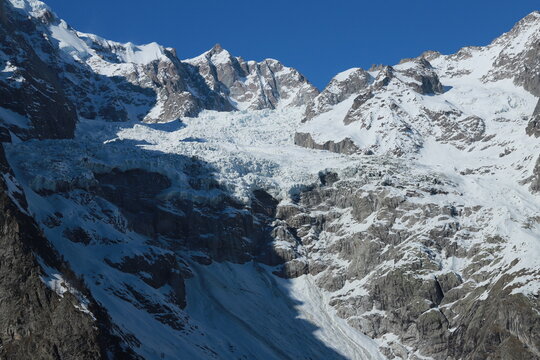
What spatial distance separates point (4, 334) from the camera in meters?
122

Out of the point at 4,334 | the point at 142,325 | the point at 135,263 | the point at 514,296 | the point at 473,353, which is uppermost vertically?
the point at 514,296

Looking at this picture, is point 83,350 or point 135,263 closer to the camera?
point 83,350

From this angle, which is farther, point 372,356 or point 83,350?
point 372,356

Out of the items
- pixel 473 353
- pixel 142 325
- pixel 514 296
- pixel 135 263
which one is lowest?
pixel 142 325

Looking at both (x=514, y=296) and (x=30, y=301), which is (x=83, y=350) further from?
(x=514, y=296)

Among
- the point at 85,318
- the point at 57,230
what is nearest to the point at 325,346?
the point at 57,230

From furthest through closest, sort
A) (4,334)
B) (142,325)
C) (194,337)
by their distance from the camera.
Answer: (194,337) → (142,325) → (4,334)

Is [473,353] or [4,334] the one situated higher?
[473,353]

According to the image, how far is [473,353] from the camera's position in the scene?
188m

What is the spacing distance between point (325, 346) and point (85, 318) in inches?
3181

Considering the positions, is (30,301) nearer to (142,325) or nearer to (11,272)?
(11,272)

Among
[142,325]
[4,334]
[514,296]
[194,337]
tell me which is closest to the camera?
[4,334]

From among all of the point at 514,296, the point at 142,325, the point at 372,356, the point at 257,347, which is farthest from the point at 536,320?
the point at 142,325

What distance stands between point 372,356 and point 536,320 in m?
32.9
